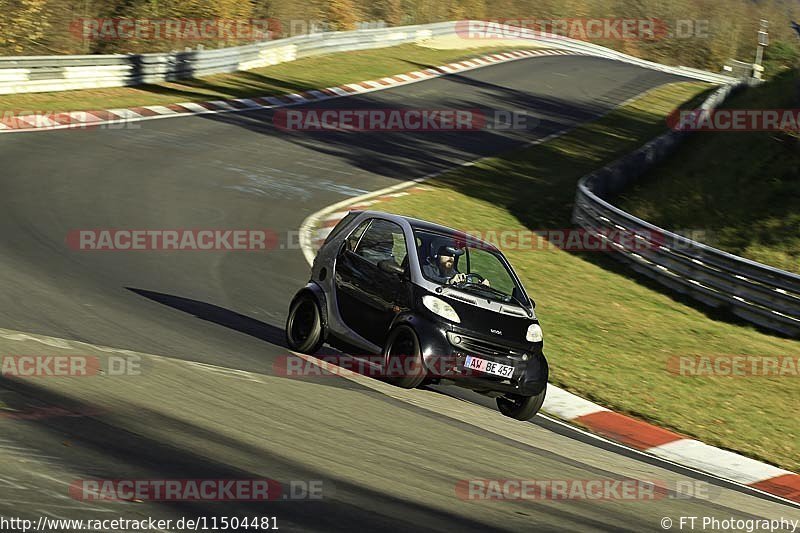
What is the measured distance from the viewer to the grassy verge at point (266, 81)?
25781mm

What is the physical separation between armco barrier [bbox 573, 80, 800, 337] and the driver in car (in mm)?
8203

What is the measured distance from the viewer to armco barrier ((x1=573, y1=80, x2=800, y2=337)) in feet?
55.2

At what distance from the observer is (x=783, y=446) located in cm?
1139

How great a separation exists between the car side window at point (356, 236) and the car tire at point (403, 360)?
1284mm

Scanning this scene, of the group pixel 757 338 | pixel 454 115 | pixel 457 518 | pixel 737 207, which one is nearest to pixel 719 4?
pixel 454 115

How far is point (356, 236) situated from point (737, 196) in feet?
45.5

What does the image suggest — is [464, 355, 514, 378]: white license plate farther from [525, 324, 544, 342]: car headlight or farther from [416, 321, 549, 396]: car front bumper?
[525, 324, 544, 342]: car headlight

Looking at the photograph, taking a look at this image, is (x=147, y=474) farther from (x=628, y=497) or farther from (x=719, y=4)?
(x=719, y=4)

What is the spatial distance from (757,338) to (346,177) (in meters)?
9.77

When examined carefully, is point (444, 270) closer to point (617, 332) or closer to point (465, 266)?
point (465, 266)

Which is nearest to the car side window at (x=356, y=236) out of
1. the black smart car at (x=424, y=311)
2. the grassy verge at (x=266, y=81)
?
the black smart car at (x=424, y=311)

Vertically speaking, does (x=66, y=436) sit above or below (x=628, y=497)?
above

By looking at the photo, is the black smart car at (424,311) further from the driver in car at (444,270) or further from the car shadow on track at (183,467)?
the car shadow on track at (183,467)

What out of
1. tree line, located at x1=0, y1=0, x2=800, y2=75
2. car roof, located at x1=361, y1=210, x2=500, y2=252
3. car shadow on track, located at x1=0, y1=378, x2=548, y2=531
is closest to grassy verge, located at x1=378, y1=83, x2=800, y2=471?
car roof, located at x1=361, y1=210, x2=500, y2=252
